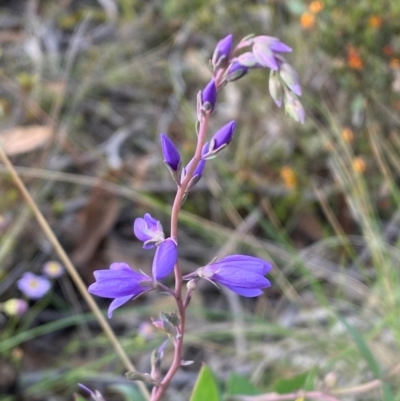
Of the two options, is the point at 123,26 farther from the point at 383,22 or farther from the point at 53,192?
the point at 383,22

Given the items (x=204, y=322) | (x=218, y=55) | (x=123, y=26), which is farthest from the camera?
(x=123, y=26)

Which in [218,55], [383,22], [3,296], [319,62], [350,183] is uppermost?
[218,55]

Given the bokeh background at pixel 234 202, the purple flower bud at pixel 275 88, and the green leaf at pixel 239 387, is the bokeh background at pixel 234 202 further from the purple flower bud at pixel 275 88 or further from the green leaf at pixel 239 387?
the purple flower bud at pixel 275 88

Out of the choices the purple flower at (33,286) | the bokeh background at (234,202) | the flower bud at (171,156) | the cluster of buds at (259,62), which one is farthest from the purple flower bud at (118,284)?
the purple flower at (33,286)

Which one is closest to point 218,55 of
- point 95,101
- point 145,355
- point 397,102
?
point 145,355

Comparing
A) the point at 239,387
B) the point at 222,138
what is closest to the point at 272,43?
the point at 222,138

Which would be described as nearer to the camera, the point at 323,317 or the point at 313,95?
the point at 323,317

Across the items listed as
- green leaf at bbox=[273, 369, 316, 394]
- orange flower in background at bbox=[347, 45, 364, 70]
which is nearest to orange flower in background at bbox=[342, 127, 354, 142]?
orange flower in background at bbox=[347, 45, 364, 70]

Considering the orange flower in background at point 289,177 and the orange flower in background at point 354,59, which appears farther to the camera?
the orange flower in background at point 289,177
